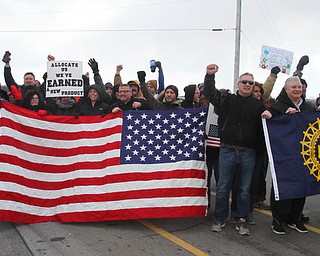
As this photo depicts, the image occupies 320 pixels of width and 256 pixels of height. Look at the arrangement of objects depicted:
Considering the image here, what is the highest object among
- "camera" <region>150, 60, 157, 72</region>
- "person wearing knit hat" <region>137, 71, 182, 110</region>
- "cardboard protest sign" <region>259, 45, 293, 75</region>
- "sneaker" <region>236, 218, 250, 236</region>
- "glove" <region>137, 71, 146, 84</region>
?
"cardboard protest sign" <region>259, 45, 293, 75</region>

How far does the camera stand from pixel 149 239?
4410 mm

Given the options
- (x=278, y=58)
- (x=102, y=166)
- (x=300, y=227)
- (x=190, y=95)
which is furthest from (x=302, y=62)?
(x=278, y=58)

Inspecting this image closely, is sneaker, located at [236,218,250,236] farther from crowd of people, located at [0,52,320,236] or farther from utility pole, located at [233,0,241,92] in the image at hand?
utility pole, located at [233,0,241,92]

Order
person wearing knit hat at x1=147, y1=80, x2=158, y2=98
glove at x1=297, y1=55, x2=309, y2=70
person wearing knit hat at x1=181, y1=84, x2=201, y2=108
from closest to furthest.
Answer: person wearing knit hat at x1=181, y1=84, x2=201, y2=108 → glove at x1=297, y1=55, x2=309, y2=70 → person wearing knit hat at x1=147, y1=80, x2=158, y2=98

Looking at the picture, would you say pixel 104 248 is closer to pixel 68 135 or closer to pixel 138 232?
pixel 138 232

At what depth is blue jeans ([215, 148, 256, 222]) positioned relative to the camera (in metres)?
4.59

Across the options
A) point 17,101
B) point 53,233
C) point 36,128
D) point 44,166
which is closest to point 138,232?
point 53,233

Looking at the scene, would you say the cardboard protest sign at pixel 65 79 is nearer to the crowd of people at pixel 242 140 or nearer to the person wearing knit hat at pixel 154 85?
the crowd of people at pixel 242 140

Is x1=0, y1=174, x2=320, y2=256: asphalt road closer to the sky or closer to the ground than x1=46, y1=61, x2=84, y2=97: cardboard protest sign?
closer to the ground

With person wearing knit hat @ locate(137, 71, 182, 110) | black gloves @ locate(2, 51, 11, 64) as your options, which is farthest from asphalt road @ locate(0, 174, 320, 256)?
black gloves @ locate(2, 51, 11, 64)

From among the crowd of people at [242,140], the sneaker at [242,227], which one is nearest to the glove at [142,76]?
the crowd of people at [242,140]

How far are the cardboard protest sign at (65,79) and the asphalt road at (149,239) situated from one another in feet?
6.84

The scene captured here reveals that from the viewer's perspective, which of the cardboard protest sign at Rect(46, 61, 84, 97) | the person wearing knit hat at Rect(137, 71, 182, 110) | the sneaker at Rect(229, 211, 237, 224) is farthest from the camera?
the cardboard protest sign at Rect(46, 61, 84, 97)

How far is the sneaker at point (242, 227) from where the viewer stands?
4555mm
